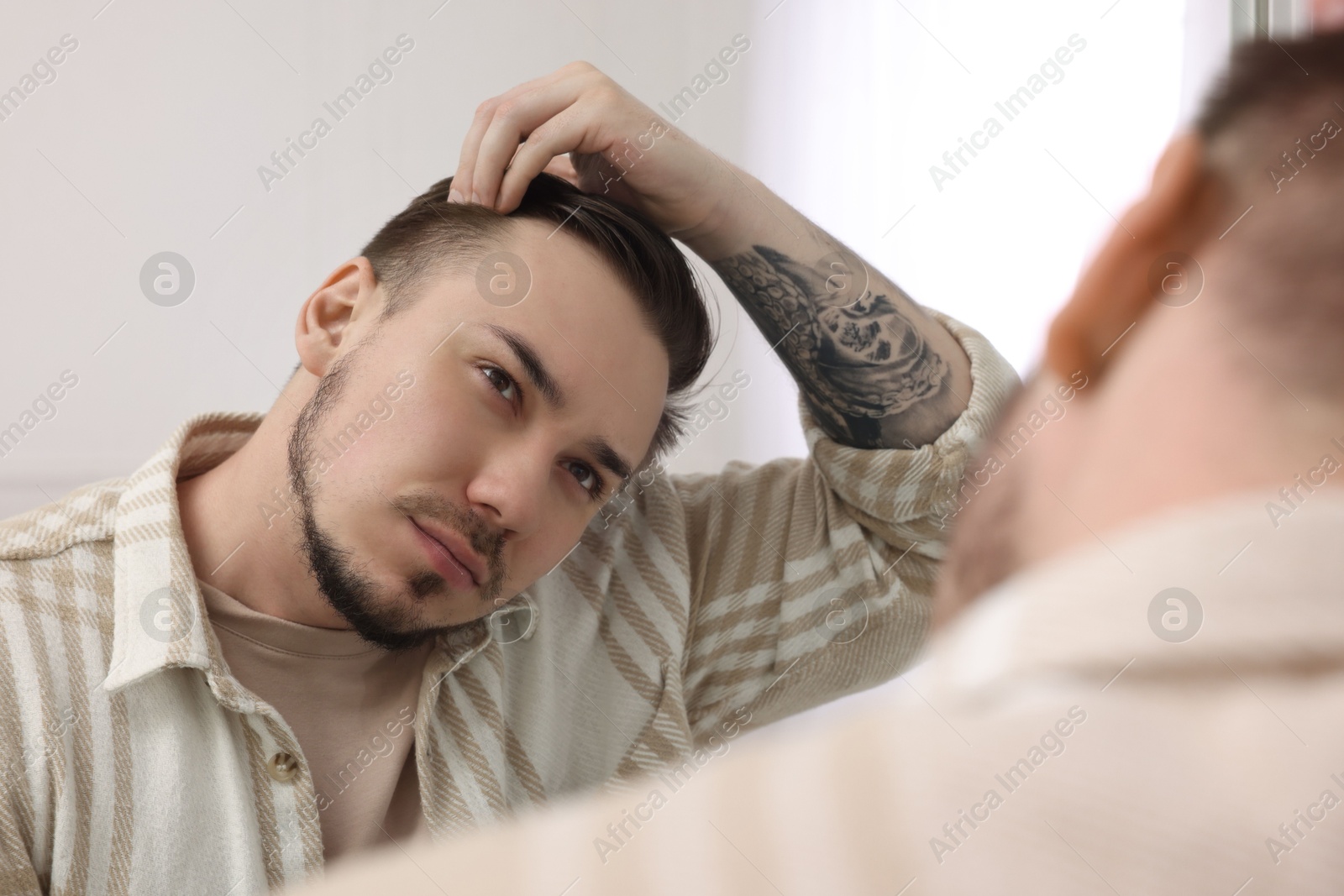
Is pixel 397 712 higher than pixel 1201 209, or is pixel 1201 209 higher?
pixel 1201 209

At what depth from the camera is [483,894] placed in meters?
0.17

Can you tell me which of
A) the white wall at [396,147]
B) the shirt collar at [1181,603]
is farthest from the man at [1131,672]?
the white wall at [396,147]

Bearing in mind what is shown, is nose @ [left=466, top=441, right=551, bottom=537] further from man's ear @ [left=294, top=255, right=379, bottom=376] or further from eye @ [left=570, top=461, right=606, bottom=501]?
man's ear @ [left=294, top=255, right=379, bottom=376]

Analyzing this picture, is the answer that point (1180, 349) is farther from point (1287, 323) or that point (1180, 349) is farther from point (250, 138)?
point (250, 138)

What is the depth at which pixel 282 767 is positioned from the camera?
0.78 meters

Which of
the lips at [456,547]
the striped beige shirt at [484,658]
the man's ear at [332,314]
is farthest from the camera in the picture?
the man's ear at [332,314]

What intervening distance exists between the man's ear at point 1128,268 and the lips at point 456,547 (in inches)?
26.8

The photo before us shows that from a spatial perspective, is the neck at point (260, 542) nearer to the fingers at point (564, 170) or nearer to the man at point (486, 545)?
the man at point (486, 545)

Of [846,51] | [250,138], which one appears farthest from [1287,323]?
[846,51]

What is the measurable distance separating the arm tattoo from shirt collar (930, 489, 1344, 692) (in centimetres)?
86

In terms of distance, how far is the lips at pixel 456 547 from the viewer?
0.83 metres

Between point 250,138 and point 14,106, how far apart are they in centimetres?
29

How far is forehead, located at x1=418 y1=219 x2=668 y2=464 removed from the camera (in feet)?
2.82

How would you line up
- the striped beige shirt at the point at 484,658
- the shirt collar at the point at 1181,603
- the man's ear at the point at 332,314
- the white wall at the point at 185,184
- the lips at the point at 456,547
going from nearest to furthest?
the shirt collar at the point at 1181,603 < the striped beige shirt at the point at 484,658 < the lips at the point at 456,547 < the man's ear at the point at 332,314 < the white wall at the point at 185,184
